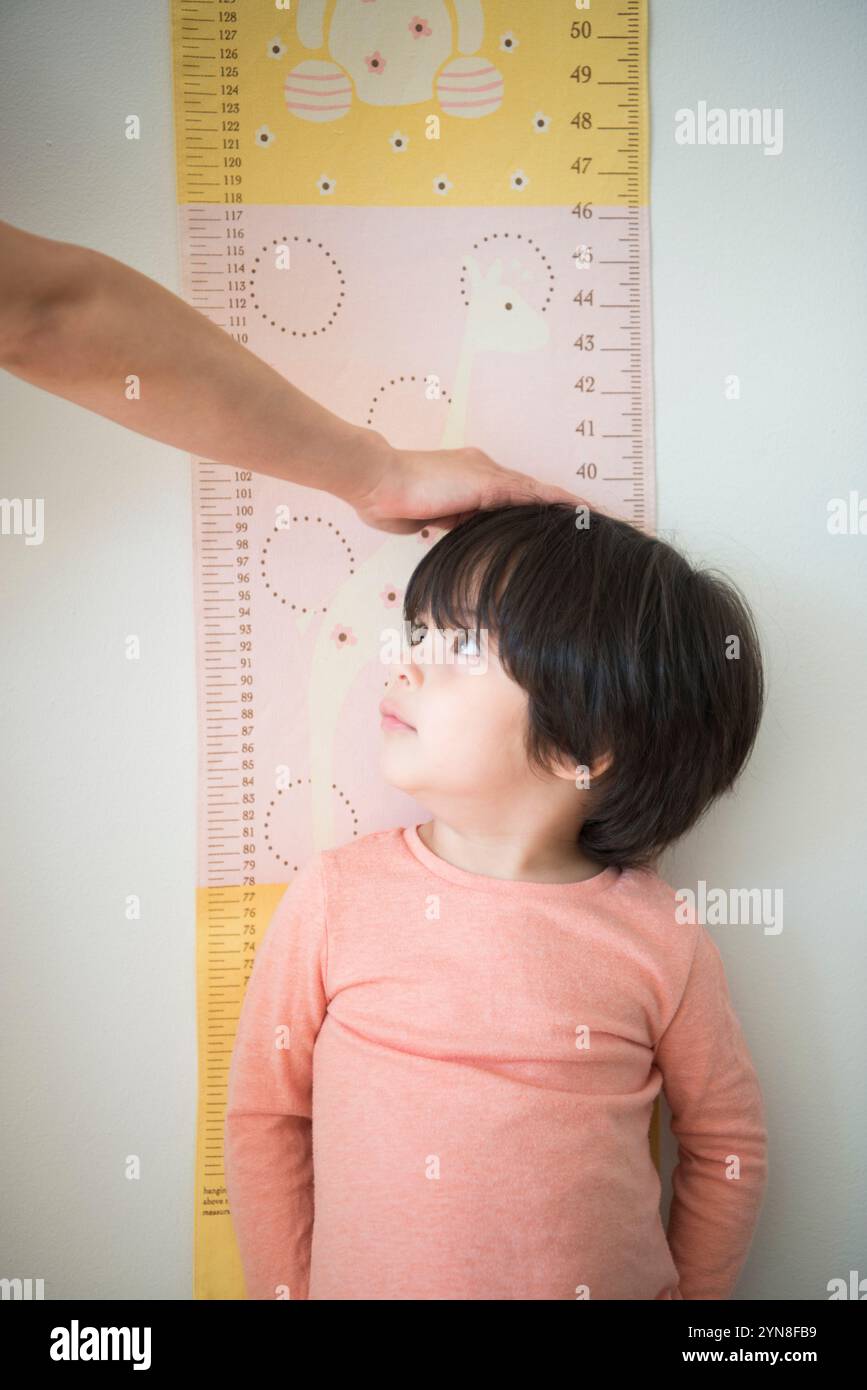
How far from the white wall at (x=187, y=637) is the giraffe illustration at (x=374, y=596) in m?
0.14

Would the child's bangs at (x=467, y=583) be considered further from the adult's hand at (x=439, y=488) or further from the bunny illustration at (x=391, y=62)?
the bunny illustration at (x=391, y=62)

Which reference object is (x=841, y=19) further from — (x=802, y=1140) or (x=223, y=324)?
(x=802, y=1140)

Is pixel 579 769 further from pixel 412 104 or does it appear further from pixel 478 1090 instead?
pixel 412 104

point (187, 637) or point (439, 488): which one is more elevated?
point (439, 488)

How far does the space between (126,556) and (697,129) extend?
77 centimetres

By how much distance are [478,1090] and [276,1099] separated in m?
0.21

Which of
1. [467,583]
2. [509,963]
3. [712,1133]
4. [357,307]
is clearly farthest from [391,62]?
[712,1133]

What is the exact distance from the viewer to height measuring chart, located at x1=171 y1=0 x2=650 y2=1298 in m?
0.96

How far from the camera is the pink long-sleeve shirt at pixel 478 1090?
79cm

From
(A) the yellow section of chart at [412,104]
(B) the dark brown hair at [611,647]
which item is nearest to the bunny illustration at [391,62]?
(A) the yellow section of chart at [412,104]

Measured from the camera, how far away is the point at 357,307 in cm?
98

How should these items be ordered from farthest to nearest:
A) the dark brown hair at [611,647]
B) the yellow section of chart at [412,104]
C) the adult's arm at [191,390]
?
the yellow section of chart at [412,104], the dark brown hair at [611,647], the adult's arm at [191,390]
